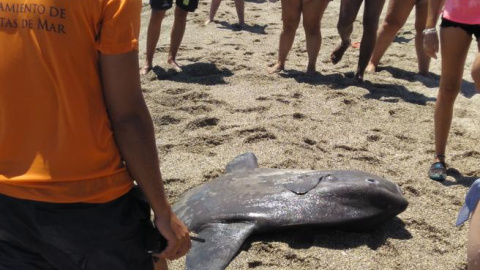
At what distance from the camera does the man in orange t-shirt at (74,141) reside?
5.40 feet

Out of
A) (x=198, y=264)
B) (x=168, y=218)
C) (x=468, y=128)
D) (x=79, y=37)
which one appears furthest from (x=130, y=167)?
(x=468, y=128)

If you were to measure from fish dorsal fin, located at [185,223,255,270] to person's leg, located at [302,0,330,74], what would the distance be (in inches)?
131

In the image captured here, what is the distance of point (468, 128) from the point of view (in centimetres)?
486

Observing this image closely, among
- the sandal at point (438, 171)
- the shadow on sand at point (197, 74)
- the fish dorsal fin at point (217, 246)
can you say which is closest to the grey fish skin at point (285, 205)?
the fish dorsal fin at point (217, 246)

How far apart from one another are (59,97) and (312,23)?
4.74m

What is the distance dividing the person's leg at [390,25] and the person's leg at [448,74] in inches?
92.7

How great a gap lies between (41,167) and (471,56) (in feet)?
18.5

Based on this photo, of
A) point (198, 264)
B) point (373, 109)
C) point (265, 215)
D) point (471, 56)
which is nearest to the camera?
point (198, 264)

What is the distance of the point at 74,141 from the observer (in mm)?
1720

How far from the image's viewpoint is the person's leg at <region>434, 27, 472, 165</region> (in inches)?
143

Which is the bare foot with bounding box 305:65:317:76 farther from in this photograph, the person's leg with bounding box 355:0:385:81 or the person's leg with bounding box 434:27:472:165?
the person's leg with bounding box 434:27:472:165

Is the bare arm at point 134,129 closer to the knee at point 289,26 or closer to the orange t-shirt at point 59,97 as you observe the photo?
the orange t-shirt at point 59,97

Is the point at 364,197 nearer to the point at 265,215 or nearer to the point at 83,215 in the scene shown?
the point at 265,215

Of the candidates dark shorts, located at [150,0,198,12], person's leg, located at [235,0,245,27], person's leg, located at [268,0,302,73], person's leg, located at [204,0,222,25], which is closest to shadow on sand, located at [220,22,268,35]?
person's leg, located at [235,0,245,27]
